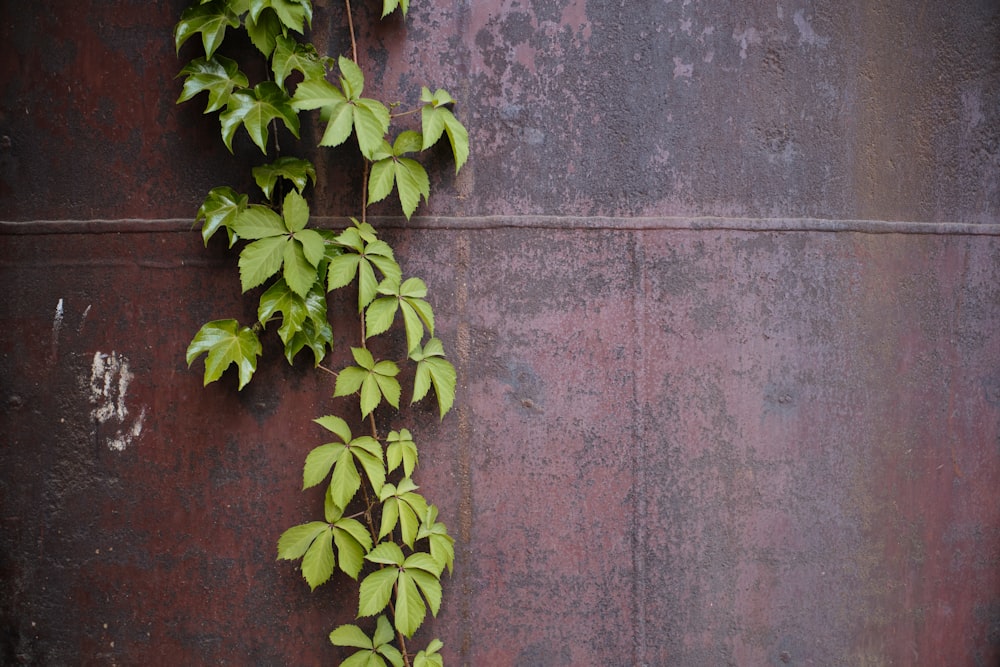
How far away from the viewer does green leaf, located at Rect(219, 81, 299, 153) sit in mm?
1634

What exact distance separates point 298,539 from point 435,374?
511 millimetres

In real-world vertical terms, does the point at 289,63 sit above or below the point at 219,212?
above

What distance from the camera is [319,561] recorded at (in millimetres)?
1638

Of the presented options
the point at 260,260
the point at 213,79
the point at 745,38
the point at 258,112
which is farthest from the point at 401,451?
the point at 745,38

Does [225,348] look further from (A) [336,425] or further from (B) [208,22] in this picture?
(B) [208,22]

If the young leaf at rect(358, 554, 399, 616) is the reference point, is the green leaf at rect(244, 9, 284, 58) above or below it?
above

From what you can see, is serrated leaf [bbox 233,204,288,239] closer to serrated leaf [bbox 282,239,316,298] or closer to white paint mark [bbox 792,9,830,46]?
serrated leaf [bbox 282,239,316,298]

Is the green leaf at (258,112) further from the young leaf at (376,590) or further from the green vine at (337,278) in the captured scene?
the young leaf at (376,590)

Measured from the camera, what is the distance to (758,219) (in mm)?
1800

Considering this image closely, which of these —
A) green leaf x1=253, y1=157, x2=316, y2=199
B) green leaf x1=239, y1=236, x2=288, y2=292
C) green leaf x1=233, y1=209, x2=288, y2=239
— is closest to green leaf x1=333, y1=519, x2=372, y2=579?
green leaf x1=239, y1=236, x2=288, y2=292

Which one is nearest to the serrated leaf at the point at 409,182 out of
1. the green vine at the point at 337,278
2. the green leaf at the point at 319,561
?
the green vine at the point at 337,278

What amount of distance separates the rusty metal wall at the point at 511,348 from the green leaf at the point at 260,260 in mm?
173

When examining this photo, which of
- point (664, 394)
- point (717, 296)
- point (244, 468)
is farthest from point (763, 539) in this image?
point (244, 468)

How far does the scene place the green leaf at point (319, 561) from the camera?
163 centimetres
